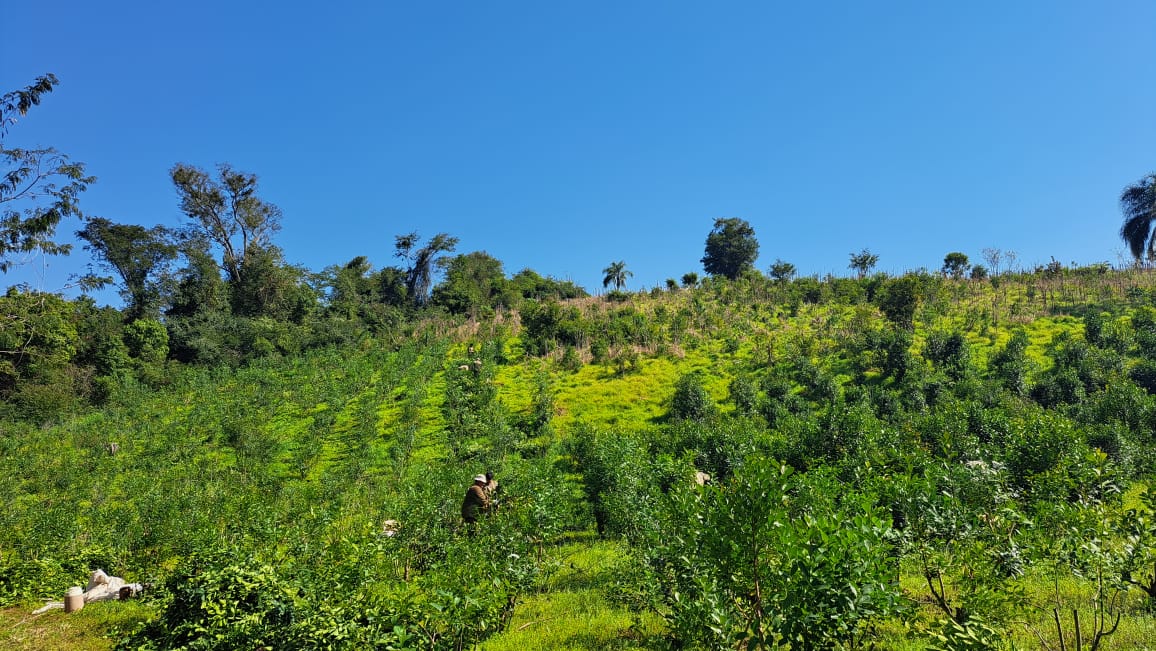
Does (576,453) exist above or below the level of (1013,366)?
below

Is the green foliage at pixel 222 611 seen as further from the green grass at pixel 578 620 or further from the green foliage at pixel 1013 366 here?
the green foliage at pixel 1013 366

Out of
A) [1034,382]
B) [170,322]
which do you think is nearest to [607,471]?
[1034,382]

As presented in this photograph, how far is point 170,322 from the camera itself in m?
37.8

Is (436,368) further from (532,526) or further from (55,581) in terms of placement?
(532,526)

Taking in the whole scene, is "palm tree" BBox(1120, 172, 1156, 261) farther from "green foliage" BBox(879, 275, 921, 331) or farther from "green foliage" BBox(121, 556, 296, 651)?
"green foliage" BBox(121, 556, 296, 651)

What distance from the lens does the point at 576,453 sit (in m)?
17.3

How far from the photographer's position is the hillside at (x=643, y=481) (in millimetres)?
5074

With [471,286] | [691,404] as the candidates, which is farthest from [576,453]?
[471,286]

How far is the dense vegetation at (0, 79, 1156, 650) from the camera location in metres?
5.22

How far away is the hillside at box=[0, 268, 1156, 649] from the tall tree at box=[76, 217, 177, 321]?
32.8 ft

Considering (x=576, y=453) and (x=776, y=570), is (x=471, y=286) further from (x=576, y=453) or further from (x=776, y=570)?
(x=776, y=570)

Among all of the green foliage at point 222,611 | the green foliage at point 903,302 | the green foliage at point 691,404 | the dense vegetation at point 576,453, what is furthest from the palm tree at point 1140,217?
the green foliage at point 222,611

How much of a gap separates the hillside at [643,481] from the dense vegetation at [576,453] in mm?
89

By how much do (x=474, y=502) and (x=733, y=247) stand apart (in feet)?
189
